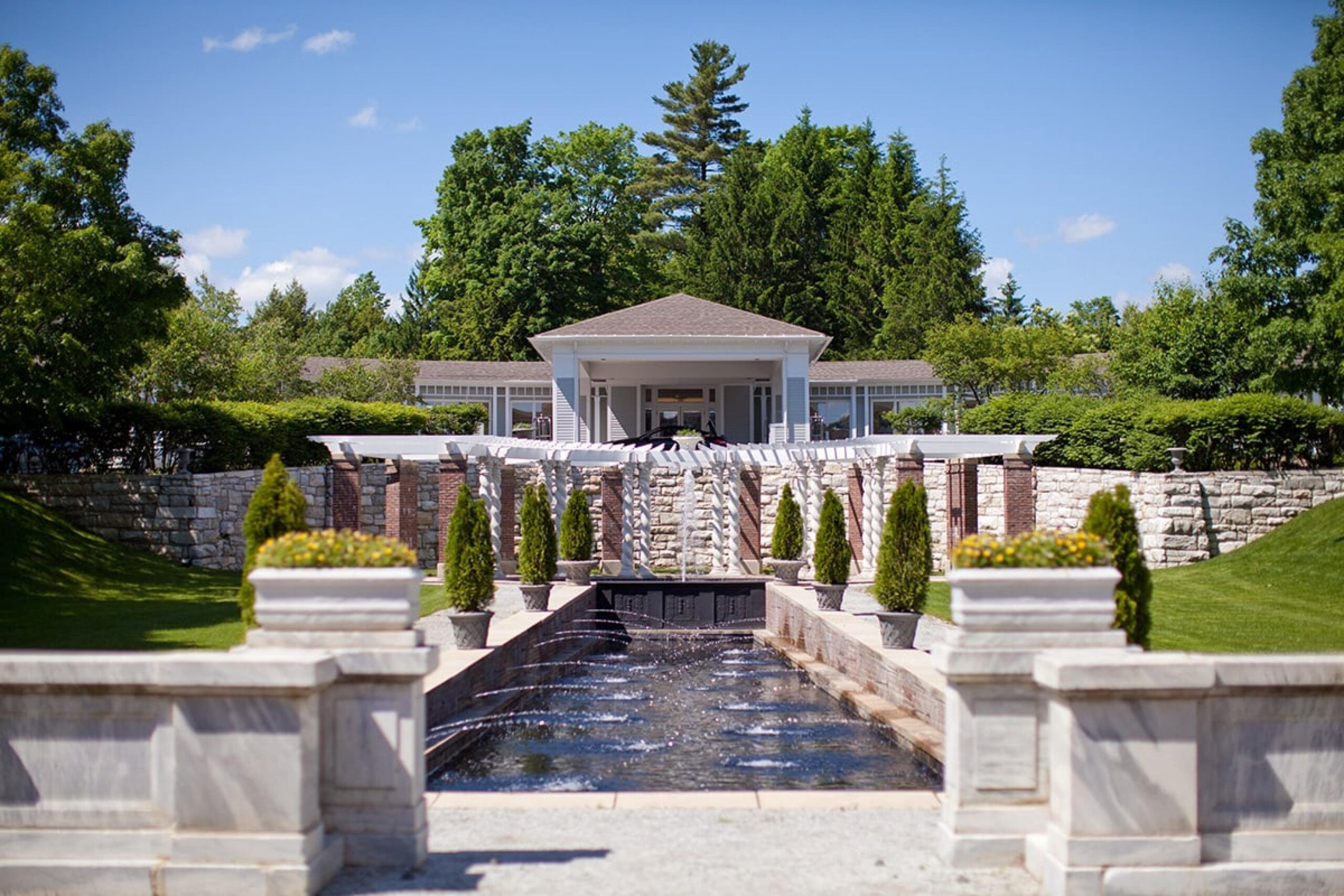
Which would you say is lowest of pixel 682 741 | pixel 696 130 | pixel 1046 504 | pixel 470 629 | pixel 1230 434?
pixel 682 741

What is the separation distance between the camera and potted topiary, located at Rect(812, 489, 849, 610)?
17.3 m

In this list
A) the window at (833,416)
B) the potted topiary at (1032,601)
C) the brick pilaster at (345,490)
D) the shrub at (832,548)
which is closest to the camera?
the potted topiary at (1032,601)

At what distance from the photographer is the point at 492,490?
2409cm

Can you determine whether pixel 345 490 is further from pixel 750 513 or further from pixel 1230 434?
pixel 1230 434

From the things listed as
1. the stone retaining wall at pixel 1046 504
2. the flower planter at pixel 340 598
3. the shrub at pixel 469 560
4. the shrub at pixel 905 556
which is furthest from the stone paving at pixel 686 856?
the stone retaining wall at pixel 1046 504

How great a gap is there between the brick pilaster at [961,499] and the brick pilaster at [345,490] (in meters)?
11.9

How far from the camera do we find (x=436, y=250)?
191 feet

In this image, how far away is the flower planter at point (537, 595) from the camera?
57.3ft

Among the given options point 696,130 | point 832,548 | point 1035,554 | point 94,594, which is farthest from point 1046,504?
point 696,130

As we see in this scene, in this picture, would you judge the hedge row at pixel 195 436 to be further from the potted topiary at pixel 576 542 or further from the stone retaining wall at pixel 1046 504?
the potted topiary at pixel 576 542

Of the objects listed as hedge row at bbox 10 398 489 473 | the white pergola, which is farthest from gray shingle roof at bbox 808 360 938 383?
hedge row at bbox 10 398 489 473

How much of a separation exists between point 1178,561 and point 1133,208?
17286 mm

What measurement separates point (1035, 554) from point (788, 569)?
51.0ft

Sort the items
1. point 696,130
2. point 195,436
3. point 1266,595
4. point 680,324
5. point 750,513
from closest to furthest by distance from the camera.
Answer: point 1266,595, point 195,436, point 750,513, point 680,324, point 696,130
